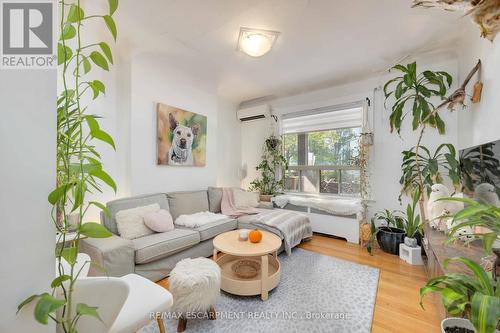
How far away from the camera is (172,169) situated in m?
3.26

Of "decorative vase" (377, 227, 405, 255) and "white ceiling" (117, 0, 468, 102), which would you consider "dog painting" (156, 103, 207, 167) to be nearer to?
"white ceiling" (117, 0, 468, 102)

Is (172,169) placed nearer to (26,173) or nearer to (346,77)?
(26,173)

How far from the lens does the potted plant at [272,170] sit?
4.43 meters

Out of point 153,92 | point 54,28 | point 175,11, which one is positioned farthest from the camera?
point 153,92

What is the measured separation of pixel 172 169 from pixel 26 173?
9.12ft

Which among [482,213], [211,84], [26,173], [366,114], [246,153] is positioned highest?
[211,84]

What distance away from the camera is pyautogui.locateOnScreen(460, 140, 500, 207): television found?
1.34 m

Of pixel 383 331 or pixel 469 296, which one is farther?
pixel 383 331

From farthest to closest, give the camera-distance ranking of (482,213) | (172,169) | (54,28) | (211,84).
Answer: (211,84) < (172,169) < (482,213) < (54,28)

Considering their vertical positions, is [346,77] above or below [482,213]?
above

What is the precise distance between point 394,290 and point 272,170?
2844mm

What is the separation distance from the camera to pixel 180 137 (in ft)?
10.9

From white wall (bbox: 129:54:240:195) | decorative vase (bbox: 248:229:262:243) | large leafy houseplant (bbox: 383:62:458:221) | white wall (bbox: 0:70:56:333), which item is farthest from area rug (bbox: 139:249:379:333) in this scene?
white wall (bbox: 129:54:240:195)

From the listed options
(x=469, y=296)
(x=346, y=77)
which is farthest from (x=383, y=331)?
(x=346, y=77)
